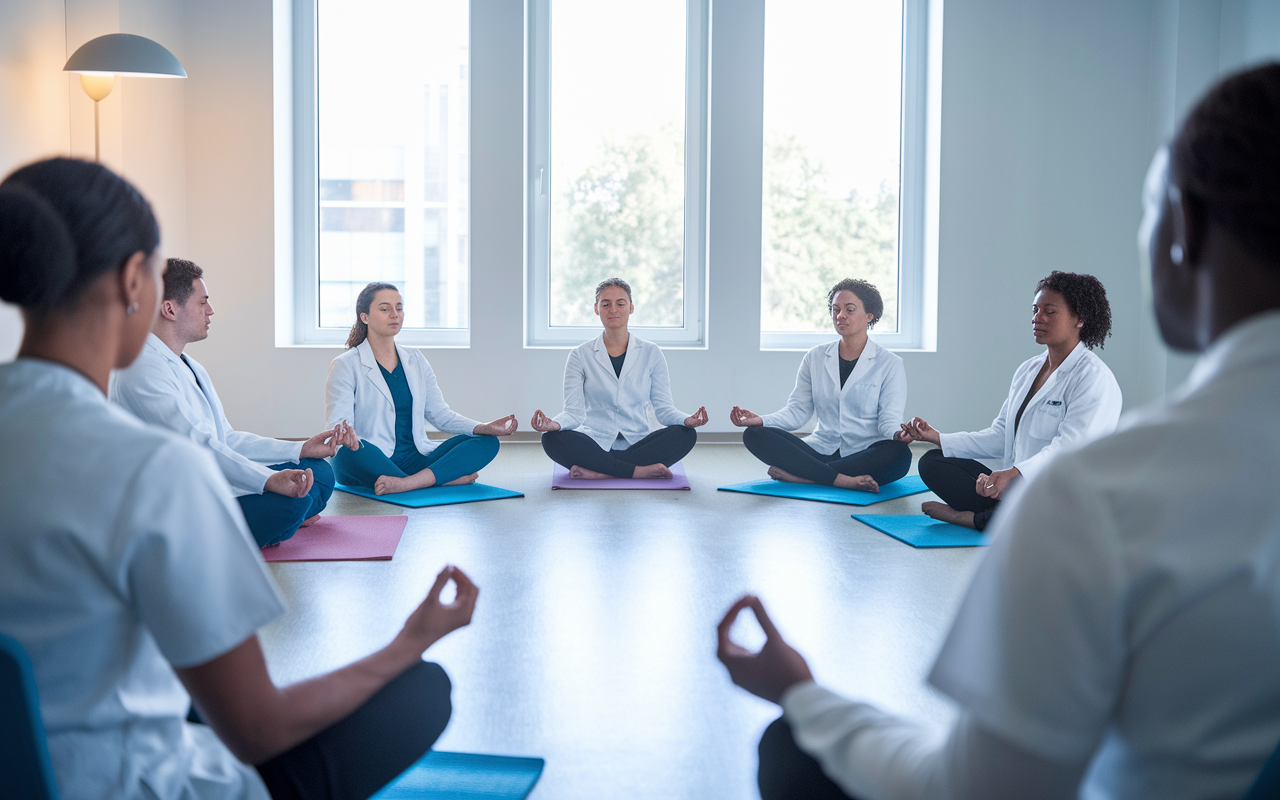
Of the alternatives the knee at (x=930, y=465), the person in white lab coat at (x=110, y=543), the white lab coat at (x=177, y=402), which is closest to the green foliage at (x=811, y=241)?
the knee at (x=930, y=465)

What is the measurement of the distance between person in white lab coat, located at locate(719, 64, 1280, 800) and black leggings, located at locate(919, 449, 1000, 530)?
2.97 m

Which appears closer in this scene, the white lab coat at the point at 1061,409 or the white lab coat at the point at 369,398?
the white lab coat at the point at 1061,409

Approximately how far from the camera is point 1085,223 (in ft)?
19.4

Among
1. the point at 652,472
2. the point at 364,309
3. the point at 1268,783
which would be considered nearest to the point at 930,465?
the point at 652,472

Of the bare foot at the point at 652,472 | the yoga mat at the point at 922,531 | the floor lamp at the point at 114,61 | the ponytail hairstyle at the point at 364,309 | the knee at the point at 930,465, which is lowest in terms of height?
the yoga mat at the point at 922,531

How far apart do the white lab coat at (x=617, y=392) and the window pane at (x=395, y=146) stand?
1.42 metres

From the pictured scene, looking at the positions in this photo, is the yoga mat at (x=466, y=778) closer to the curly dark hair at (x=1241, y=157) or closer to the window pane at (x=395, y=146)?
the curly dark hair at (x=1241, y=157)

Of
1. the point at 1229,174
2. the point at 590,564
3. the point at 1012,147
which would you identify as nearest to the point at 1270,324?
the point at 1229,174

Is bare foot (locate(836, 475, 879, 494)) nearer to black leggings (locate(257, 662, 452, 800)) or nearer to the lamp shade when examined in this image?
black leggings (locate(257, 662, 452, 800))

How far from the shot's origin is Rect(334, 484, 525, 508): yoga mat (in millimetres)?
3965

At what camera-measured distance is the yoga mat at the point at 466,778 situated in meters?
1.55

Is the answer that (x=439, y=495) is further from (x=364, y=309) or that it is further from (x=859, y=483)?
(x=859, y=483)

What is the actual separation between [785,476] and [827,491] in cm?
29

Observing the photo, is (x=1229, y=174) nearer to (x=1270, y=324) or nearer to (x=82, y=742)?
(x=1270, y=324)
